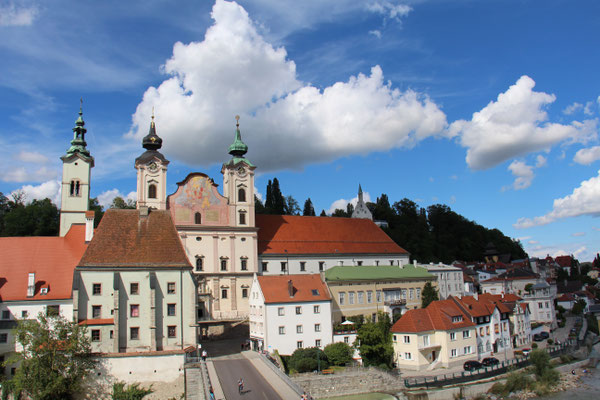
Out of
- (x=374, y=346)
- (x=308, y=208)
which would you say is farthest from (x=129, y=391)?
(x=308, y=208)

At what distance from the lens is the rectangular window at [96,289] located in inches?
1433

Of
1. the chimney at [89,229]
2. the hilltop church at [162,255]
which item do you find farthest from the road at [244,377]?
the chimney at [89,229]

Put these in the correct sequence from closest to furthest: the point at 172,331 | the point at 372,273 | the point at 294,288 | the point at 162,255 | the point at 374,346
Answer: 1. the point at 172,331
2. the point at 162,255
3. the point at 374,346
4. the point at 294,288
5. the point at 372,273

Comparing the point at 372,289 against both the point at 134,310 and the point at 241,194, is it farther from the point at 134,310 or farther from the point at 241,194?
the point at 134,310

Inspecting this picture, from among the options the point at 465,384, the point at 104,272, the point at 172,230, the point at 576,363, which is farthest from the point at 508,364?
the point at 104,272

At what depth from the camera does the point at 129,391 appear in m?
33.4

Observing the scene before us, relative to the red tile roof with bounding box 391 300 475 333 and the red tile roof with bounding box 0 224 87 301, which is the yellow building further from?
the red tile roof with bounding box 0 224 87 301

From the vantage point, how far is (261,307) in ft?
144

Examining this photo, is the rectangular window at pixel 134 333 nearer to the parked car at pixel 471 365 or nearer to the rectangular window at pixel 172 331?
the rectangular window at pixel 172 331

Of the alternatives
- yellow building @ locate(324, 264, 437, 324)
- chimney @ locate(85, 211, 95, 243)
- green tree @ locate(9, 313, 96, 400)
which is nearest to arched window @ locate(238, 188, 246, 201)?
yellow building @ locate(324, 264, 437, 324)

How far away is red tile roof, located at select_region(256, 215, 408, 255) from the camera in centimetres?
6109

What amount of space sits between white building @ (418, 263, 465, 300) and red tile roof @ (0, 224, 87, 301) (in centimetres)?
4666

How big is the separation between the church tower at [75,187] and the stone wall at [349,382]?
3113 cm

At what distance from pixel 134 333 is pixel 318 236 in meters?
32.4
